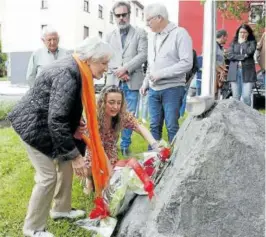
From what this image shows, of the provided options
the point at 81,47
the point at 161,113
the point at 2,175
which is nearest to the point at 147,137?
the point at 161,113

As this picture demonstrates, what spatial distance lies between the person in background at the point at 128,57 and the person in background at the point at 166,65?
422 millimetres

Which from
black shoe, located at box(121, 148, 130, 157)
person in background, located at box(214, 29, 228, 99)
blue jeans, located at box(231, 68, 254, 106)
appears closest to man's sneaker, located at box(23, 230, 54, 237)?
black shoe, located at box(121, 148, 130, 157)

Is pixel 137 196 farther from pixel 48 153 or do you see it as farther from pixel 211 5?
pixel 211 5

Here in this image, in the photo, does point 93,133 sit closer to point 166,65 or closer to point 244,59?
point 166,65

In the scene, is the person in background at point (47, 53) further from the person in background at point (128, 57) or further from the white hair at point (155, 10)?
the white hair at point (155, 10)

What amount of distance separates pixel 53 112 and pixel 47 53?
229cm

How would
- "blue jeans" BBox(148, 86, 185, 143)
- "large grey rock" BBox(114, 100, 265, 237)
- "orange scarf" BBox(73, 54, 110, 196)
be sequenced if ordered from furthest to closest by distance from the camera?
"blue jeans" BBox(148, 86, 185, 143), "orange scarf" BBox(73, 54, 110, 196), "large grey rock" BBox(114, 100, 265, 237)

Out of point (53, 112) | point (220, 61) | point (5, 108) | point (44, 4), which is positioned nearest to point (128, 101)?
point (220, 61)

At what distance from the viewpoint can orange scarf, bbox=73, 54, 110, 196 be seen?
2.80 meters

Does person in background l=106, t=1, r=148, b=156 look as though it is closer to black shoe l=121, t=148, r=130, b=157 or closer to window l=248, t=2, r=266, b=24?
black shoe l=121, t=148, r=130, b=157

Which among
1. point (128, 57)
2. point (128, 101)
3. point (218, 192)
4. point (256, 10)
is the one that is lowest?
point (218, 192)

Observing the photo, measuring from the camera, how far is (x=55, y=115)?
266cm

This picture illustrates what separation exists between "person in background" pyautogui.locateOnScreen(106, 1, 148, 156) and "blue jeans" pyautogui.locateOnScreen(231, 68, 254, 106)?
220cm

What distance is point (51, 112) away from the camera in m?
2.67
